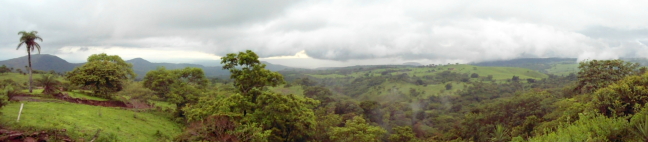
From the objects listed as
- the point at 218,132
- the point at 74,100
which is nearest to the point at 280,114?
the point at 218,132

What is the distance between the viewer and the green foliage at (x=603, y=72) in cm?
2711

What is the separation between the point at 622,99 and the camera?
49.6 feet

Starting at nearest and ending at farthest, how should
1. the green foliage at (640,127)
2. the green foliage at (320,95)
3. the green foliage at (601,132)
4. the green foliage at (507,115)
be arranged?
the green foliage at (640,127) → the green foliage at (601,132) → the green foliage at (507,115) → the green foliage at (320,95)

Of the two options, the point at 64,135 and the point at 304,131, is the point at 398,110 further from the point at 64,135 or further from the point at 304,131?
the point at 64,135

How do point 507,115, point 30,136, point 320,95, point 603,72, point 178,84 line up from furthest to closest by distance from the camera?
point 320,95 → point 507,115 → point 178,84 → point 603,72 → point 30,136

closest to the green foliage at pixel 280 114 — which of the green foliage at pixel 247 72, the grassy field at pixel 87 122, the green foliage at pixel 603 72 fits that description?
the green foliage at pixel 247 72

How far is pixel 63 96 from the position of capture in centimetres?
2503

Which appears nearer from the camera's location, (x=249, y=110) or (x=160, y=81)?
(x=249, y=110)

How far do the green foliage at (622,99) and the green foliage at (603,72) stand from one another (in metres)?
13.9

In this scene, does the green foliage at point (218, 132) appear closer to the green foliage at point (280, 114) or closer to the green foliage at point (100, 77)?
the green foliage at point (280, 114)

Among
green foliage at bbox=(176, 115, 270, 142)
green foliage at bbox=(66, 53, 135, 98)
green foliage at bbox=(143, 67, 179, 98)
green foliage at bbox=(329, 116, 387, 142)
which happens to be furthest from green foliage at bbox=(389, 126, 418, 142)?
green foliage at bbox=(66, 53, 135, 98)

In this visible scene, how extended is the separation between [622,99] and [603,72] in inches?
659

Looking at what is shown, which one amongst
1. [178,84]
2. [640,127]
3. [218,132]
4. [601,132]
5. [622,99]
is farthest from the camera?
[178,84]

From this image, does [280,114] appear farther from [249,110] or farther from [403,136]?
[403,136]
